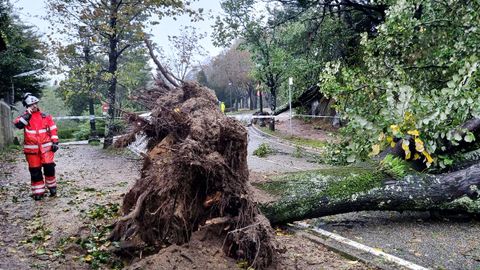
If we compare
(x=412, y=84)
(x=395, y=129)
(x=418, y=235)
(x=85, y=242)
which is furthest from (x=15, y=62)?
(x=418, y=235)

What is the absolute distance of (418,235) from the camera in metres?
4.92

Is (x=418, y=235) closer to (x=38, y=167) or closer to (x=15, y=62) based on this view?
(x=38, y=167)

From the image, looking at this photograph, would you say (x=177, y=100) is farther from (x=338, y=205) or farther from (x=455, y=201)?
(x=455, y=201)

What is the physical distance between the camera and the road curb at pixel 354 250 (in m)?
3.99

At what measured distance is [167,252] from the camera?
369 centimetres

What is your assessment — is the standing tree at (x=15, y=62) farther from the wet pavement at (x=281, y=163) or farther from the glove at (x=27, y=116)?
the glove at (x=27, y=116)

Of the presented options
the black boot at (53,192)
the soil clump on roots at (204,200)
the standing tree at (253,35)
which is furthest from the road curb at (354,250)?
the standing tree at (253,35)

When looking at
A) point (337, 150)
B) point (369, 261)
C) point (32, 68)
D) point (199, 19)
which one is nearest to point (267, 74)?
point (199, 19)

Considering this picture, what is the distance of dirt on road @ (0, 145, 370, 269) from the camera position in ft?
12.2

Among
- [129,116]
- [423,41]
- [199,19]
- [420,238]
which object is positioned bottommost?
[420,238]

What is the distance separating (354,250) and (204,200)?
5.61 feet

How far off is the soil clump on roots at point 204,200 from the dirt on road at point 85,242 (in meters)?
0.15

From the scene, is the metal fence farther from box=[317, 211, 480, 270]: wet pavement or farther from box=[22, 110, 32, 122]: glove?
box=[317, 211, 480, 270]: wet pavement

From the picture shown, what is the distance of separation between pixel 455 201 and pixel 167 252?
3786 millimetres
